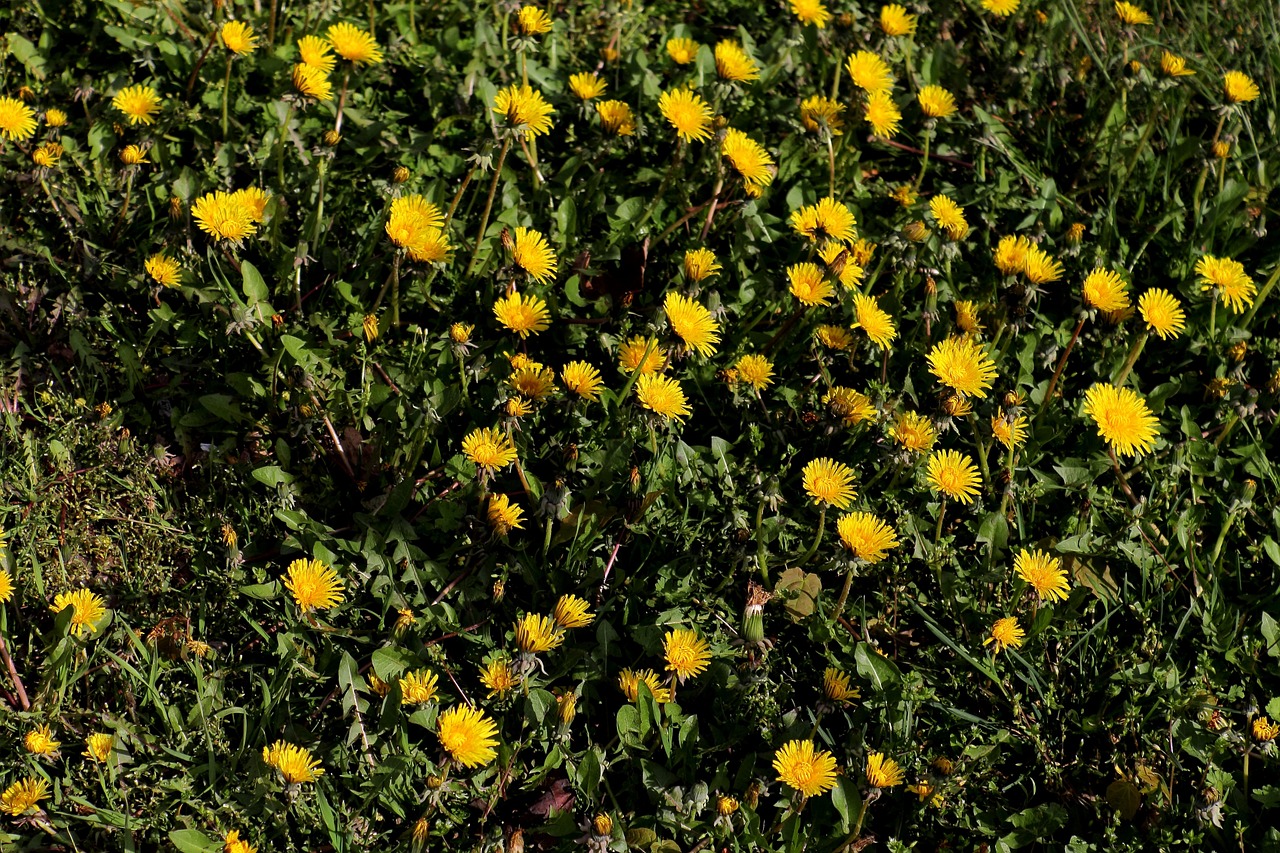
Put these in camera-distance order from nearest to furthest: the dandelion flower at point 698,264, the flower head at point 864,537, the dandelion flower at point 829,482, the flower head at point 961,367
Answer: the flower head at point 864,537 < the dandelion flower at point 829,482 < the flower head at point 961,367 < the dandelion flower at point 698,264

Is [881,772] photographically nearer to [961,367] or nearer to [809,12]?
[961,367]

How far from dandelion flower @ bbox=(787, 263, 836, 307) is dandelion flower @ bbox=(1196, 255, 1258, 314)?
117cm

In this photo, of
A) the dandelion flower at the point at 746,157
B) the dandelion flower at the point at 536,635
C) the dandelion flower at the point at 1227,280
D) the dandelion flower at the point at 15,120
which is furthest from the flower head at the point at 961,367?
the dandelion flower at the point at 15,120

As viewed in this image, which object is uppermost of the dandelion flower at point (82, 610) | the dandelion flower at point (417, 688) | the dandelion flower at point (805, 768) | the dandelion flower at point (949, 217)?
the dandelion flower at point (949, 217)

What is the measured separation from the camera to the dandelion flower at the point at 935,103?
353 cm

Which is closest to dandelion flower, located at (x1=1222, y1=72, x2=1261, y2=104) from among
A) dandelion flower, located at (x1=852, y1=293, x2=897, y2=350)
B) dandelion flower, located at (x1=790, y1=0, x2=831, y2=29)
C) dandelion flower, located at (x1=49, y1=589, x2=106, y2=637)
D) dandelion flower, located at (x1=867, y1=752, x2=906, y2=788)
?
dandelion flower, located at (x1=790, y1=0, x2=831, y2=29)

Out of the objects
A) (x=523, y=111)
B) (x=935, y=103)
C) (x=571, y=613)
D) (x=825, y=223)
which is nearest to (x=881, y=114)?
(x=935, y=103)

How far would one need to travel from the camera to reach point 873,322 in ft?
9.89

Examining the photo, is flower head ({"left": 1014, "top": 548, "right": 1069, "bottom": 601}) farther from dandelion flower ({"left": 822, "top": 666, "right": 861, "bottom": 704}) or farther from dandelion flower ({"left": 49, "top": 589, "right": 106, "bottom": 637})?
dandelion flower ({"left": 49, "top": 589, "right": 106, "bottom": 637})

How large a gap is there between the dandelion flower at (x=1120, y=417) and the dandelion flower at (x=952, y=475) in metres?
0.37

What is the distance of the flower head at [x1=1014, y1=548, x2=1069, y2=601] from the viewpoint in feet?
8.96

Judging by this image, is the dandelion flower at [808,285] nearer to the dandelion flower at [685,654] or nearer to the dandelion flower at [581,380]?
the dandelion flower at [581,380]

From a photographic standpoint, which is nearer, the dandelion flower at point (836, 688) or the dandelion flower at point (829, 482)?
the dandelion flower at point (836, 688)

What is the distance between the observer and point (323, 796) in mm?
2400
